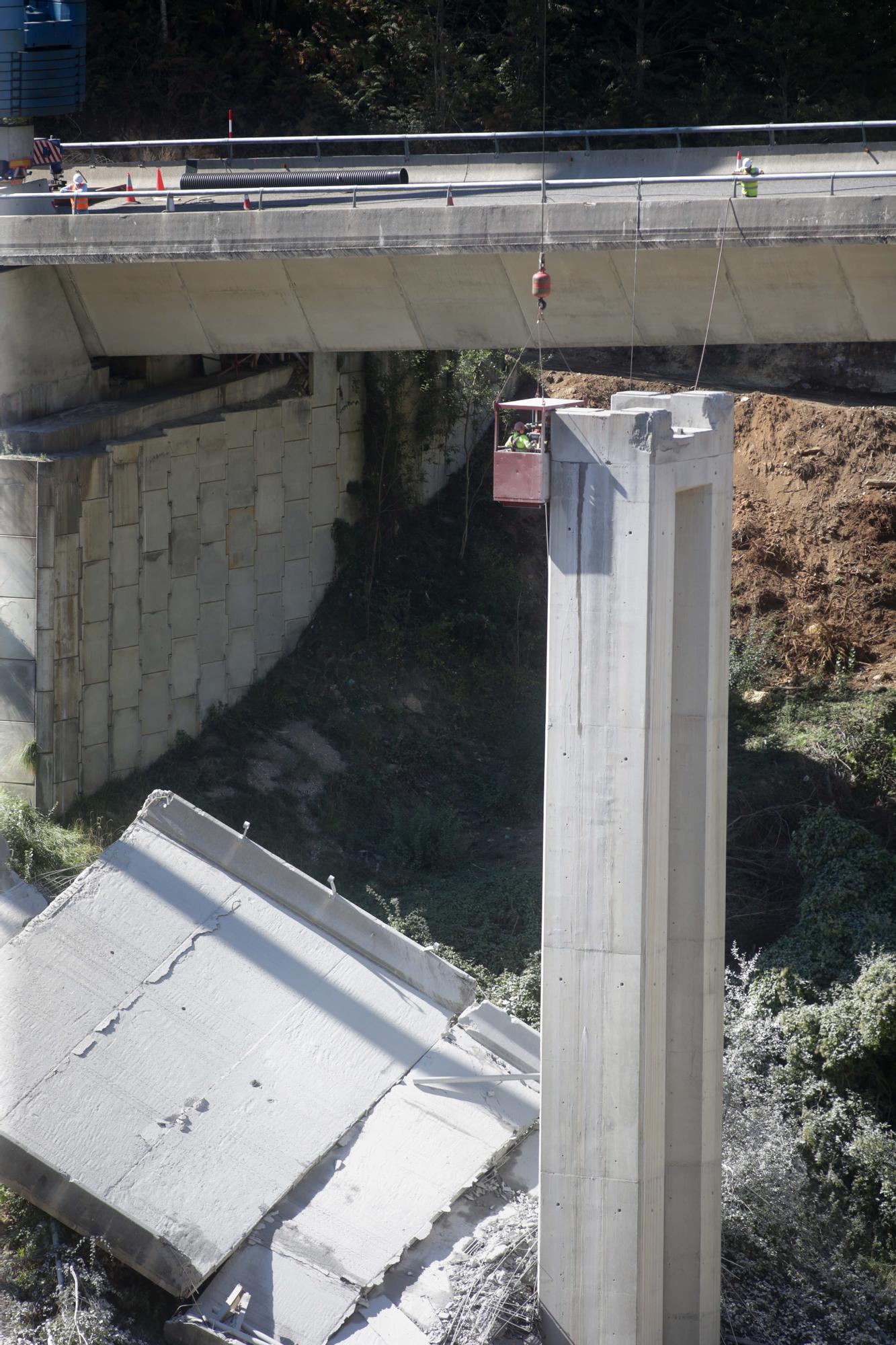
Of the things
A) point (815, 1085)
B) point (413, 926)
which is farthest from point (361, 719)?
point (815, 1085)

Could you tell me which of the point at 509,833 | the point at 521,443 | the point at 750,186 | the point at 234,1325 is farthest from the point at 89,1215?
the point at 750,186

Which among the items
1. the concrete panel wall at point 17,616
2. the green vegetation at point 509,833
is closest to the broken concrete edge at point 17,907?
the green vegetation at point 509,833

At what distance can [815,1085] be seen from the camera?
15.4 meters

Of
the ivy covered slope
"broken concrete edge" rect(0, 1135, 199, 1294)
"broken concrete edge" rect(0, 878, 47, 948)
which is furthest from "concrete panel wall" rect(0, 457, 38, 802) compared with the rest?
the ivy covered slope

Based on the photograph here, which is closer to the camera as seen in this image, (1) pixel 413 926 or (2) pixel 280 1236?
(2) pixel 280 1236

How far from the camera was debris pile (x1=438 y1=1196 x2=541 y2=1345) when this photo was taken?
1241cm

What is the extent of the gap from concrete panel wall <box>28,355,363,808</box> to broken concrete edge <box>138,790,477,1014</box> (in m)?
4.20

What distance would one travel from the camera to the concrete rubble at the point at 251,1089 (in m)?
13.4

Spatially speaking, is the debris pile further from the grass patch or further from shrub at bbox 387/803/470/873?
the grass patch

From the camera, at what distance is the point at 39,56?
23.1 metres

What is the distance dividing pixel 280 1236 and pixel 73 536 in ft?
31.8

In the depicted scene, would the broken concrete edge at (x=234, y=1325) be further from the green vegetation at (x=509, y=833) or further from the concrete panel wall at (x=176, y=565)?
the concrete panel wall at (x=176, y=565)

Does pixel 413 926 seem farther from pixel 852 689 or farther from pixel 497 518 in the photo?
pixel 497 518

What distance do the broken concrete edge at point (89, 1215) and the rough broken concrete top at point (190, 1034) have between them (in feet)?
0.05
